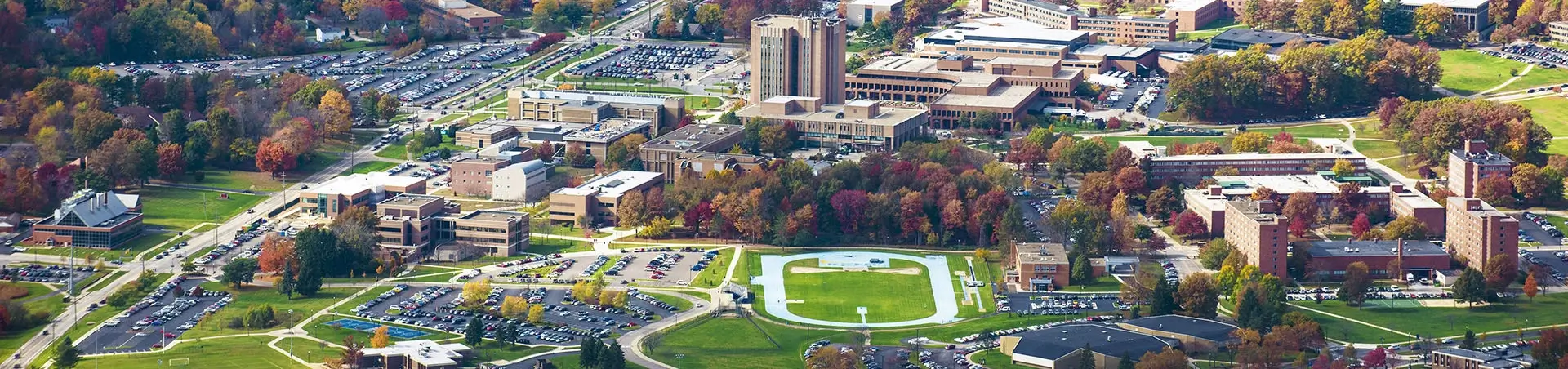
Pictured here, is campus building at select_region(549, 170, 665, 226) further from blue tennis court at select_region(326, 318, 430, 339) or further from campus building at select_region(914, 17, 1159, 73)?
campus building at select_region(914, 17, 1159, 73)

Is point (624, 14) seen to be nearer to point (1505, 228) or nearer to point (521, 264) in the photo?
point (521, 264)

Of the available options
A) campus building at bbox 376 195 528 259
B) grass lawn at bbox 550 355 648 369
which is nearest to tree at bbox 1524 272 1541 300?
grass lawn at bbox 550 355 648 369

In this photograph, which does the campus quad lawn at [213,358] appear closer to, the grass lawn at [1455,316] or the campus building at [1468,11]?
the grass lawn at [1455,316]

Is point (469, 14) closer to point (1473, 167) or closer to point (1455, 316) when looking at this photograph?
point (1473, 167)

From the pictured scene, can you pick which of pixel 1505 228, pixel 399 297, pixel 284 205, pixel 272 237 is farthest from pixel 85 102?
pixel 1505 228

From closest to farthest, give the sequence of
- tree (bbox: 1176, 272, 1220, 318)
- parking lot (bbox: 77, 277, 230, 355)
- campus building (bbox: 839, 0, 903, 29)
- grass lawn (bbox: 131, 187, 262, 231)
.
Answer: parking lot (bbox: 77, 277, 230, 355)
tree (bbox: 1176, 272, 1220, 318)
grass lawn (bbox: 131, 187, 262, 231)
campus building (bbox: 839, 0, 903, 29)

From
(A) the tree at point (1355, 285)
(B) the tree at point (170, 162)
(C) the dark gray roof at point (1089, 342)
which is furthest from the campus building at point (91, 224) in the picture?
(A) the tree at point (1355, 285)

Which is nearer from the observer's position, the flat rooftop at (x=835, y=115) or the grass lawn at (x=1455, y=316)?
the grass lawn at (x=1455, y=316)
